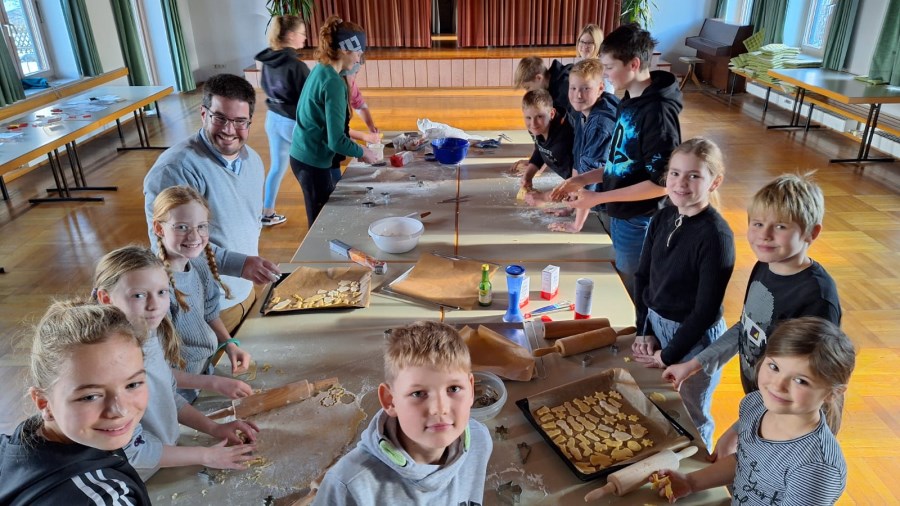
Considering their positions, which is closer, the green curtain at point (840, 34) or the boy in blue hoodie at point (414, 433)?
the boy in blue hoodie at point (414, 433)

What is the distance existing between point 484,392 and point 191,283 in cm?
90

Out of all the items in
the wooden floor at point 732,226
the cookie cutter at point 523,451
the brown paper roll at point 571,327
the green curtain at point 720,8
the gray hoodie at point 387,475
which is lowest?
the wooden floor at point 732,226

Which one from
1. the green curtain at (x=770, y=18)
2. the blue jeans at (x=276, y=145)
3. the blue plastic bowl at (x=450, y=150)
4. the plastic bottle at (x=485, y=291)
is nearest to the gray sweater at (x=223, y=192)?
the plastic bottle at (x=485, y=291)

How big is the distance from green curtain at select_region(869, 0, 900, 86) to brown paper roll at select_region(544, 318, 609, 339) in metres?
5.23

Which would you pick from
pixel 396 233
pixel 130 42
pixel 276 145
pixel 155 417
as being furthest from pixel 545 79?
pixel 130 42

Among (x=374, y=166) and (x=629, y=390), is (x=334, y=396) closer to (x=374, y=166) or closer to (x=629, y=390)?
(x=629, y=390)

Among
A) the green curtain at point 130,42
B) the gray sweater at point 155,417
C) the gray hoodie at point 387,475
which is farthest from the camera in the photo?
the green curtain at point 130,42

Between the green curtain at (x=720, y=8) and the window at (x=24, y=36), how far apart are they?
29.0 ft

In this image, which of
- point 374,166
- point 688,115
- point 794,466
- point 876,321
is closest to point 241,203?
point 374,166

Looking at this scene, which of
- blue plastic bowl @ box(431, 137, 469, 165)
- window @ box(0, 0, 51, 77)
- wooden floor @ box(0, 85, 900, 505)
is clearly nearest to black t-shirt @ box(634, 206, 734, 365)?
wooden floor @ box(0, 85, 900, 505)

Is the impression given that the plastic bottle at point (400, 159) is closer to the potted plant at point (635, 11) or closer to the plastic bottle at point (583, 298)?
the plastic bottle at point (583, 298)

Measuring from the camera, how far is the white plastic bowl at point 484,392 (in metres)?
1.40

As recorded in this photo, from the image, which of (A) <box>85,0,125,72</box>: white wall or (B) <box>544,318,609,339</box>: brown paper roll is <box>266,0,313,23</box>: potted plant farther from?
(B) <box>544,318,609,339</box>: brown paper roll

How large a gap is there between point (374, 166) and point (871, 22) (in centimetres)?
563
